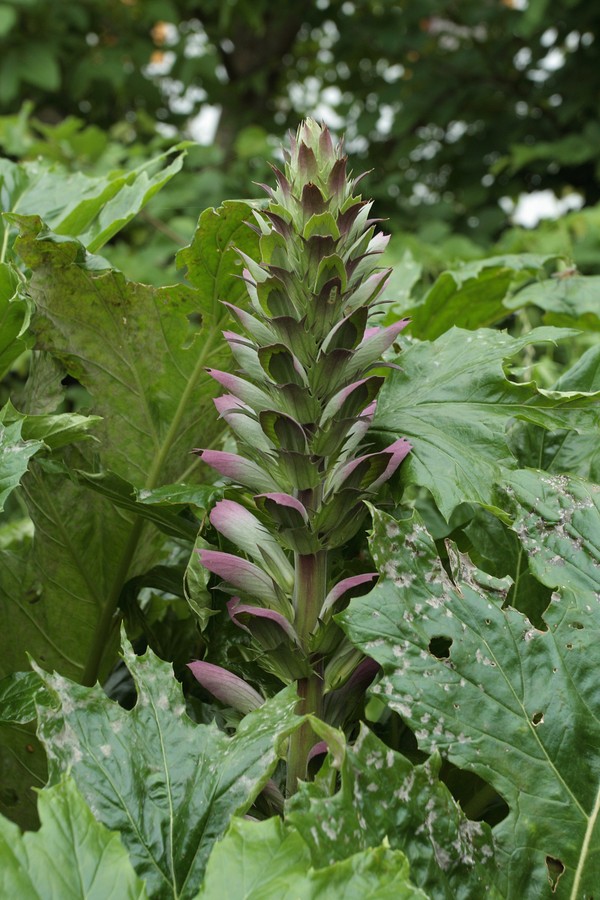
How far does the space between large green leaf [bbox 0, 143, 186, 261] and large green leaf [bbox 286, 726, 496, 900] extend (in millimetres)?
649

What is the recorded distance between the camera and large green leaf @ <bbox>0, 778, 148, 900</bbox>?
0.47 meters

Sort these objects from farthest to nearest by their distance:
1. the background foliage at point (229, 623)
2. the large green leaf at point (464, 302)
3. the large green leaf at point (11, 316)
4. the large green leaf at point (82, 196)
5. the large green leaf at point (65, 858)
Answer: the large green leaf at point (464, 302), the large green leaf at point (82, 196), the large green leaf at point (11, 316), the background foliage at point (229, 623), the large green leaf at point (65, 858)

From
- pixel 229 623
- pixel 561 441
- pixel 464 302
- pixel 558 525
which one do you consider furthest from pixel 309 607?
pixel 464 302

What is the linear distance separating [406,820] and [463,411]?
1.15 ft

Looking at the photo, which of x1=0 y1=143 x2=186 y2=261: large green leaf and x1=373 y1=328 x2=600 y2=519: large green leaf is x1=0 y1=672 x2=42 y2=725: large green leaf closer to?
x1=373 y1=328 x2=600 y2=519: large green leaf

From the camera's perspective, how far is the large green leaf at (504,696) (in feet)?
2.05

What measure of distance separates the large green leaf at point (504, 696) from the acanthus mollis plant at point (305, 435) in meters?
0.05

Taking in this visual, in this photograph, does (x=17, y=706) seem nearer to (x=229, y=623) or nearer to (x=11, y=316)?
(x=229, y=623)

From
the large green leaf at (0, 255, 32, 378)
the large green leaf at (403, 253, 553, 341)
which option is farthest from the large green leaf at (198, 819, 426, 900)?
the large green leaf at (403, 253, 553, 341)

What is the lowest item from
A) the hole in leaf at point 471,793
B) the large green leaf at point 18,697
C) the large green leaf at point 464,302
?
the hole in leaf at point 471,793

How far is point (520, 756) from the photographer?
637 mm

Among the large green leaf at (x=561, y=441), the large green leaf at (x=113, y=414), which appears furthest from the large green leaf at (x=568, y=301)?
the large green leaf at (x=113, y=414)

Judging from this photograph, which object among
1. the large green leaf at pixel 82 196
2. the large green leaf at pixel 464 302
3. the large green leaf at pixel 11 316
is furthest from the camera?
the large green leaf at pixel 464 302

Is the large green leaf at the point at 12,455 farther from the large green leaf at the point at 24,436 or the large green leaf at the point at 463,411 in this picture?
the large green leaf at the point at 463,411
